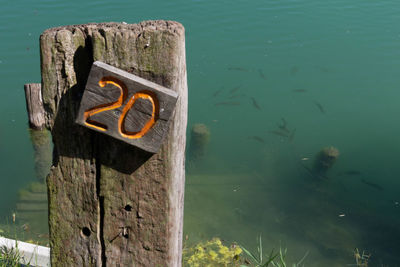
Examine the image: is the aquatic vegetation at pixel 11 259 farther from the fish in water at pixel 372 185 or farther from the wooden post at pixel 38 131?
the fish in water at pixel 372 185

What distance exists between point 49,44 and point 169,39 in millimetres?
454

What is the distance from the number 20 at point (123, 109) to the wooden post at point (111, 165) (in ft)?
0.24

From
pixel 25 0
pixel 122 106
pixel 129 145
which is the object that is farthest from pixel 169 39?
pixel 25 0

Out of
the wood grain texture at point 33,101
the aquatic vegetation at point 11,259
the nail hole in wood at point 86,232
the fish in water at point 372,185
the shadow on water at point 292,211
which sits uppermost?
the nail hole in wood at point 86,232

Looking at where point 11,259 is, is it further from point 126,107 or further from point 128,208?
point 126,107

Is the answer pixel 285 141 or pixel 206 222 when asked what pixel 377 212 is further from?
pixel 206 222

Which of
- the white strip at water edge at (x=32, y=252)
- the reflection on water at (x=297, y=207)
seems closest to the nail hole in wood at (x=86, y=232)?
the white strip at water edge at (x=32, y=252)

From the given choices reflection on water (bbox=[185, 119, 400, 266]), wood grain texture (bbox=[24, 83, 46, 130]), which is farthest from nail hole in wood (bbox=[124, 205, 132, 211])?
reflection on water (bbox=[185, 119, 400, 266])

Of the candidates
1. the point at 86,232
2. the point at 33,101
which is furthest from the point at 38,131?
the point at 86,232

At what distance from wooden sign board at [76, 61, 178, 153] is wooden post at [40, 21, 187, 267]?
0.06 meters

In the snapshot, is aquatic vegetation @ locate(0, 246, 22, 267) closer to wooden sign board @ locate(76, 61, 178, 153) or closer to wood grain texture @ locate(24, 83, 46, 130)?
wooden sign board @ locate(76, 61, 178, 153)

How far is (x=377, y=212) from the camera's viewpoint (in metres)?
5.79

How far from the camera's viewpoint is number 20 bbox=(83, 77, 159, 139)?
137cm

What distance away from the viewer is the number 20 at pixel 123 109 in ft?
4.48
